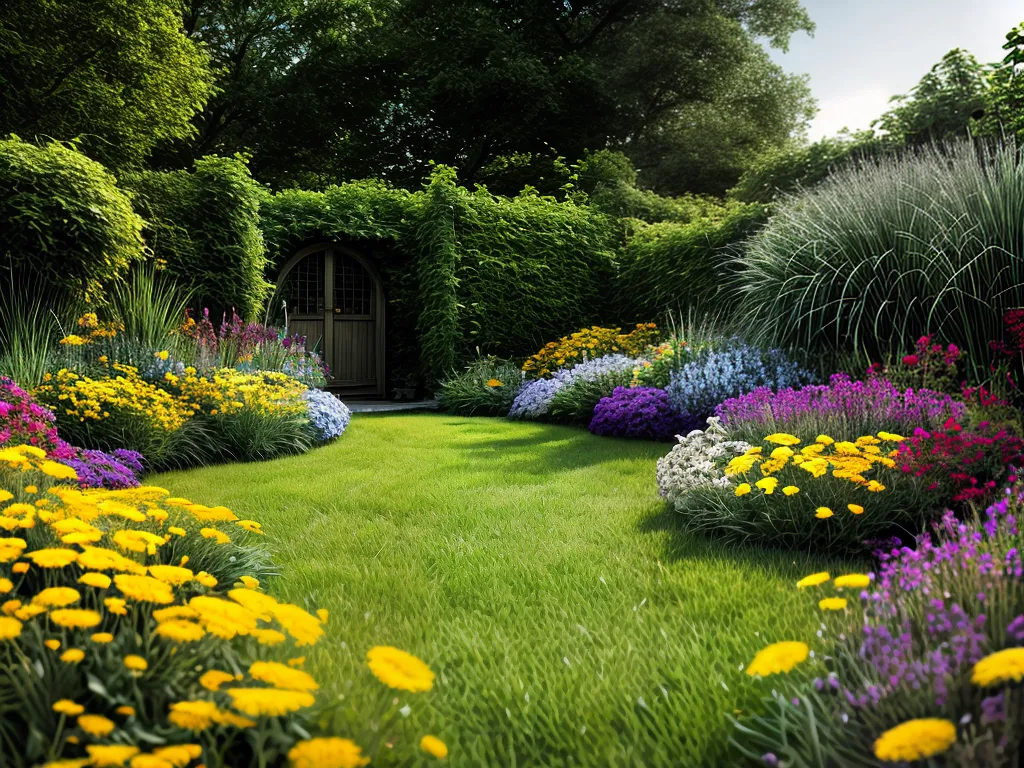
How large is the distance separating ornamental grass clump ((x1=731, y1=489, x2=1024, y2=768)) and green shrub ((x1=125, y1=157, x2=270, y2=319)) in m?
8.08

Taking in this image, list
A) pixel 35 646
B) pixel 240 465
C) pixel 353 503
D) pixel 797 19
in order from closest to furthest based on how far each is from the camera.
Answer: pixel 35 646 < pixel 353 503 < pixel 240 465 < pixel 797 19

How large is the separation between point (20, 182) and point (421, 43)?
13.5 metres

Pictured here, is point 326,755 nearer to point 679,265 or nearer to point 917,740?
point 917,740

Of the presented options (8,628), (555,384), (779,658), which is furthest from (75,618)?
(555,384)

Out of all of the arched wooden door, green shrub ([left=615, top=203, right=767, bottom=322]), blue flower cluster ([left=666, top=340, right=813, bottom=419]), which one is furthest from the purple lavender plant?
the arched wooden door

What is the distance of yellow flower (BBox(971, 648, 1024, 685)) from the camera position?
0.97m

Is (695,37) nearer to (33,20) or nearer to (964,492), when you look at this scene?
(33,20)

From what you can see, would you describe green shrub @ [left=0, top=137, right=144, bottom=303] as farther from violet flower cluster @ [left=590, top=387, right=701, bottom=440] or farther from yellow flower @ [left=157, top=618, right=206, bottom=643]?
yellow flower @ [left=157, top=618, right=206, bottom=643]

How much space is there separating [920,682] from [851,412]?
276cm

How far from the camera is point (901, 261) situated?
4863 millimetres

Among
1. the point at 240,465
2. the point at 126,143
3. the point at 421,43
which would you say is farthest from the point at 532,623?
the point at 421,43

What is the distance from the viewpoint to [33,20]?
9.76 metres

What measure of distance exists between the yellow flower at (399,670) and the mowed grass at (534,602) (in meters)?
0.35

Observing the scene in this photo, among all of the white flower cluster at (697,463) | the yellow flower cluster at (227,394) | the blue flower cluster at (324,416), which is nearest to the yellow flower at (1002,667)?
the white flower cluster at (697,463)
